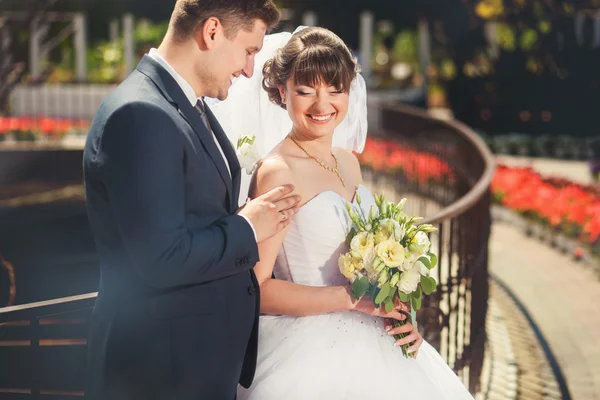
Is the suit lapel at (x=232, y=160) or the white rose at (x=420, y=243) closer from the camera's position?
the suit lapel at (x=232, y=160)

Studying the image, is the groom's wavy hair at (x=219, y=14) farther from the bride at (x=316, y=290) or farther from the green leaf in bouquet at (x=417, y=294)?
the green leaf in bouquet at (x=417, y=294)

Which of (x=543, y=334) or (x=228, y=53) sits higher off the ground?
(x=228, y=53)

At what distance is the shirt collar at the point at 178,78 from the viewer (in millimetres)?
2592

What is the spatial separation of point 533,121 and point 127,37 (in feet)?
43.1

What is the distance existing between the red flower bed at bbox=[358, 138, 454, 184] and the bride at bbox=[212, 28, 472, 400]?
30.6ft

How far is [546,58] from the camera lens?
893 inches

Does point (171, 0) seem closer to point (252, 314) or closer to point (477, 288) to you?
point (477, 288)

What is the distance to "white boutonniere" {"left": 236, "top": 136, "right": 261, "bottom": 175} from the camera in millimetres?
3426

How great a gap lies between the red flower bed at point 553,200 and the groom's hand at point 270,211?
7.95 m

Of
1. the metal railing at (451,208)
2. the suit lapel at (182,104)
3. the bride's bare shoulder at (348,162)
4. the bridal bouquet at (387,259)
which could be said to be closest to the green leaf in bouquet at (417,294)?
the bridal bouquet at (387,259)

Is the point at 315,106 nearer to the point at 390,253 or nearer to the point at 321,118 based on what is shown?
the point at 321,118

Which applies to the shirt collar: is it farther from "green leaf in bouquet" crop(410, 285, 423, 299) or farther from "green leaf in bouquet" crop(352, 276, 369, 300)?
"green leaf in bouquet" crop(410, 285, 423, 299)

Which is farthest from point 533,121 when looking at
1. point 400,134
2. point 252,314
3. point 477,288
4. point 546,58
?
point 252,314

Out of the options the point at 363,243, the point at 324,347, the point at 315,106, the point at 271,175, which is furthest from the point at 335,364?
the point at 315,106
